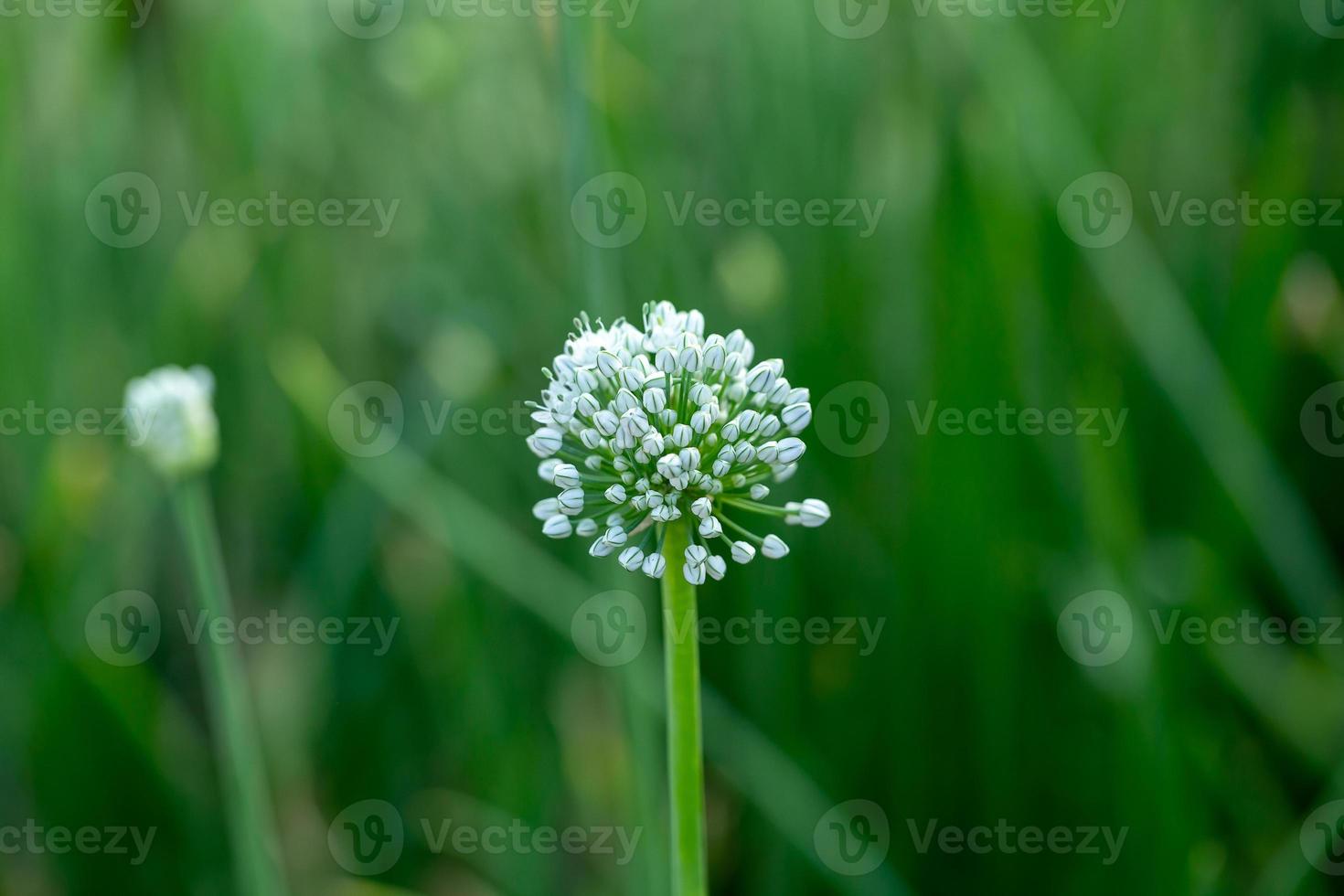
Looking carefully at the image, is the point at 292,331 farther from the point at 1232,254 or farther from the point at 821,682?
the point at 1232,254

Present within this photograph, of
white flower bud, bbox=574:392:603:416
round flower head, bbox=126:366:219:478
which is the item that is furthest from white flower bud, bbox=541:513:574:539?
round flower head, bbox=126:366:219:478

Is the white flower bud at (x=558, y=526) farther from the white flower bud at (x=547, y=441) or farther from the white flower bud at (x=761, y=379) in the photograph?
the white flower bud at (x=761, y=379)

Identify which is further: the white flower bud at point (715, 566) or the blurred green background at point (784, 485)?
the blurred green background at point (784, 485)

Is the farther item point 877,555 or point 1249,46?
point 1249,46

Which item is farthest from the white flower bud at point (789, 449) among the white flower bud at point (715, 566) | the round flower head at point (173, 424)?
the round flower head at point (173, 424)

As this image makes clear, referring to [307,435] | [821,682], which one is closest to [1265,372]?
[821,682]

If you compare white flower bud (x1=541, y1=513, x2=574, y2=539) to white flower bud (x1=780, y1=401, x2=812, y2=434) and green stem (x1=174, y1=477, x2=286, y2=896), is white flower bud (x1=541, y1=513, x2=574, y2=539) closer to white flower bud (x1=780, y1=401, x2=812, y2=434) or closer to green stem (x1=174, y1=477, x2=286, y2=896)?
white flower bud (x1=780, y1=401, x2=812, y2=434)
